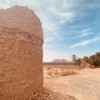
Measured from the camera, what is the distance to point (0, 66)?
6.19m

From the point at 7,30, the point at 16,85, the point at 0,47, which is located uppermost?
the point at 7,30

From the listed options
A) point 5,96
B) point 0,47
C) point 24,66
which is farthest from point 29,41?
point 5,96

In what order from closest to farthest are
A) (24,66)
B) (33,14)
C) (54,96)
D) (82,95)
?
1. (24,66)
2. (33,14)
3. (54,96)
4. (82,95)

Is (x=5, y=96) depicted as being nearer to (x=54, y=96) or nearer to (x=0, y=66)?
(x=0, y=66)

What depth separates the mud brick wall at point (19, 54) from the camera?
20.7ft

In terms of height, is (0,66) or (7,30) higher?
(7,30)

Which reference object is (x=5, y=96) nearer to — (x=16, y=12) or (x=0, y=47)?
(x=0, y=47)

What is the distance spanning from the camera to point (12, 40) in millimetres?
6562

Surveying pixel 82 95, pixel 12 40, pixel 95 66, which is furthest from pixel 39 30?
pixel 95 66

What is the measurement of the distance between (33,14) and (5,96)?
342cm

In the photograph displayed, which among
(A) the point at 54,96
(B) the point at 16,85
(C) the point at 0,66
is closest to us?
(C) the point at 0,66

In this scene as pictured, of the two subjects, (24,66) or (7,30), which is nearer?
(7,30)

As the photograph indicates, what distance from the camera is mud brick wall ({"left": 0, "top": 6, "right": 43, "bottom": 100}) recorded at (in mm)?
6301

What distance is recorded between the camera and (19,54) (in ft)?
22.4
